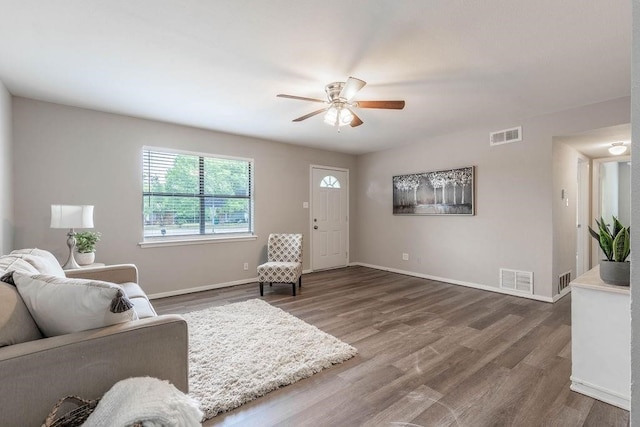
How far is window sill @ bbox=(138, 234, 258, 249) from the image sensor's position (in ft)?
13.1

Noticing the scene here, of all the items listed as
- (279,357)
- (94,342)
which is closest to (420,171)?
(279,357)

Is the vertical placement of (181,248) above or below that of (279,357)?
above

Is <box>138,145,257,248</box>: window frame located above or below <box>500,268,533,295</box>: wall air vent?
above

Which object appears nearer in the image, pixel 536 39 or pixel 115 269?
pixel 536 39

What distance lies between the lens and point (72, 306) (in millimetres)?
1288

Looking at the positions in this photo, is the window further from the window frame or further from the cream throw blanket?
the cream throw blanket

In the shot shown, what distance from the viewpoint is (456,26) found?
201 centimetres

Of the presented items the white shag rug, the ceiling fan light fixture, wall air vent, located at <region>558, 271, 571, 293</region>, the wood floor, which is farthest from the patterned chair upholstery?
wall air vent, located at <region>558, 271, 571, 293</region>

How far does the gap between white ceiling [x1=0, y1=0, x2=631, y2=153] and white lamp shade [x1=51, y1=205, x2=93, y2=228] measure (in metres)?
1.22

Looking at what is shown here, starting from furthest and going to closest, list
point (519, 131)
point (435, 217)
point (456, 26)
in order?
point (435, 217), point (519, 131), point (456, 26)

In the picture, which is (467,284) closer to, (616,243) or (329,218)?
(329,218)

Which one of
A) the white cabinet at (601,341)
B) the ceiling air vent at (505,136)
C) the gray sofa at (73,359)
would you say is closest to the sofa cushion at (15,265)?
the gray sofa at (73,359)

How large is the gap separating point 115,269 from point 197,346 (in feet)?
3.79

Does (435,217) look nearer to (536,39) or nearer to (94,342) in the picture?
(536,39)
